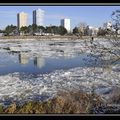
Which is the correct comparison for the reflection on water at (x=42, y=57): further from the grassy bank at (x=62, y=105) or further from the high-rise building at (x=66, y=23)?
the grassy bank at (x=62, y=105)

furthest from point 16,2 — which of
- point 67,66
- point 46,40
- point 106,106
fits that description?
point 106,106

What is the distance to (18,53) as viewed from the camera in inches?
124

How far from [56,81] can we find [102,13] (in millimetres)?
813

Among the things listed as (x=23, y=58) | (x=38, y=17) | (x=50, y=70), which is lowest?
(x=50, y=70)

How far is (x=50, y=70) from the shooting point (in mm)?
3109

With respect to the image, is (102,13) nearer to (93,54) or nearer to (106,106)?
(93,54)

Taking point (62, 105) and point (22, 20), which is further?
point (22, 20)

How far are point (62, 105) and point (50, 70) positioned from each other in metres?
0.37

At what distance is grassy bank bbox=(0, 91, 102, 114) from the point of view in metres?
2.93

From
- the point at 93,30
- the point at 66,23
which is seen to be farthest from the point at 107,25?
the point at 66,23

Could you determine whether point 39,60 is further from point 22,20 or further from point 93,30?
point 93,30

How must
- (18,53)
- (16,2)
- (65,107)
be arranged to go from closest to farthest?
(16,2)
(65,107)
(18,53)

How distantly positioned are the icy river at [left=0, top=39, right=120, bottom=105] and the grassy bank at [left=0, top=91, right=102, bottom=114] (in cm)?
6

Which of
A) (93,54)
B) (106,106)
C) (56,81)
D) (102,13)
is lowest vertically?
(106,106)
